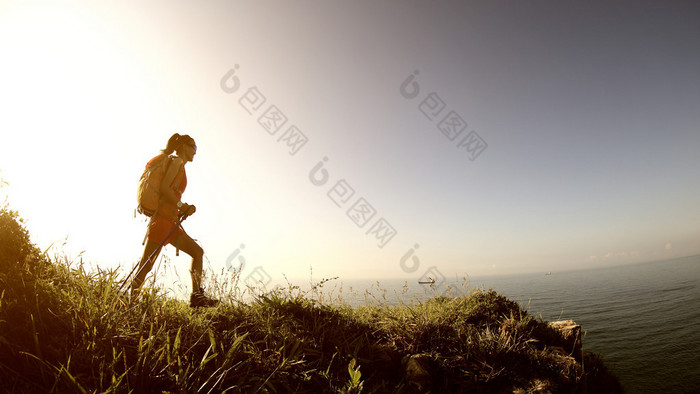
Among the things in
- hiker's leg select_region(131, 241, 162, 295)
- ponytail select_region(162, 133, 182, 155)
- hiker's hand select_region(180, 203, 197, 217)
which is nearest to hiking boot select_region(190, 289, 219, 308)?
hiker's leg select_region(131, 241, 162, 295)

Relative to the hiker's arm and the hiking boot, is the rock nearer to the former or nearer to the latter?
the hiking boot

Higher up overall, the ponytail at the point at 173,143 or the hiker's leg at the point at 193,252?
the ponytail at the point at 173,143

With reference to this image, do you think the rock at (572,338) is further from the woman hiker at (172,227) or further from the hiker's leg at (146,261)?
the hiker's leg at (146,261)

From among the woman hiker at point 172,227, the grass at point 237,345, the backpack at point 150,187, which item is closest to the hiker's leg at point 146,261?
the woman hiker at point 172,227

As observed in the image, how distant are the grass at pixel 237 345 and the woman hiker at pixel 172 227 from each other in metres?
0.41

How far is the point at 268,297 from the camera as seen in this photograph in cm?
427

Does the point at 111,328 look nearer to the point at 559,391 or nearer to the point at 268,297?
the point at 268,297

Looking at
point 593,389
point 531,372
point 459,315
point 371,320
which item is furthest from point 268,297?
point 593,389

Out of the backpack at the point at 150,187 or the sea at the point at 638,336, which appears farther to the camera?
the sea at the point at 638,336

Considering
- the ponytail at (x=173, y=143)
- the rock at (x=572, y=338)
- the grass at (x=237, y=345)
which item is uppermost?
the ponytail at (x=173, y=143)

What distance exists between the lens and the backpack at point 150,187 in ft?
13.3

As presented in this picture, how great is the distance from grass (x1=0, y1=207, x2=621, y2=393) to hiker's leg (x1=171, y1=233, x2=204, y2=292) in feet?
1.42

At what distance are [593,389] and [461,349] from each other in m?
2.85

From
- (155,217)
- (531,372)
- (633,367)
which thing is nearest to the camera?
(531,372)
